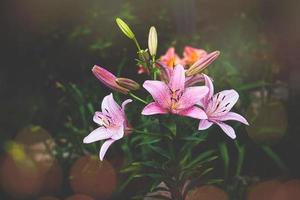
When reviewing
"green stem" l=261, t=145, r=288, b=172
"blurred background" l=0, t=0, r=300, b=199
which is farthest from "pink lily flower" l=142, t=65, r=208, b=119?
"blurred background" l=0, t=0, r=300, b=199

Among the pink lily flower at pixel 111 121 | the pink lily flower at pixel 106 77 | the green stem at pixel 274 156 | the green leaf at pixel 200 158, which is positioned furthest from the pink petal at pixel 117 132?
the green stem at pixel 274 156

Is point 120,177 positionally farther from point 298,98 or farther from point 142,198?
point 298,98

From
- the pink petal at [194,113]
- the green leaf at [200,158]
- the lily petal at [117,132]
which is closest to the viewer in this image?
the pink petal at [194,113]

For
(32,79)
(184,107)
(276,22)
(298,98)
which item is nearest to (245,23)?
(276,22)

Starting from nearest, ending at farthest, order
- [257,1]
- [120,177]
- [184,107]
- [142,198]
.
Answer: [184,107] < [142,198] < [120,177] < [257,1]

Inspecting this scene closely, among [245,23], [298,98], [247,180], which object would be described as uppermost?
[245,23]

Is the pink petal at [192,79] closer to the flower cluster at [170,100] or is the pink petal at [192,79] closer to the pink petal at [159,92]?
the flower cluster at [170,100]
